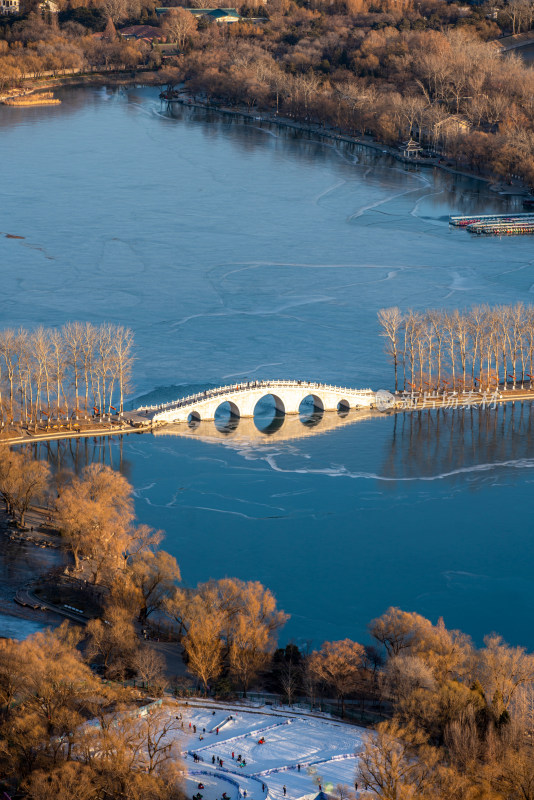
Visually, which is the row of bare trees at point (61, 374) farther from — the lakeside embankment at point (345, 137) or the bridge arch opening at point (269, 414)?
the lakeside embankment at point (345, 137)

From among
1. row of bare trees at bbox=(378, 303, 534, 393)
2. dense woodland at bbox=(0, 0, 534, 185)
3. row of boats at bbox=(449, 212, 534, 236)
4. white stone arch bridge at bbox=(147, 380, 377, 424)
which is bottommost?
white stone arch bridge at bbox=(147, 380, 377, 424)

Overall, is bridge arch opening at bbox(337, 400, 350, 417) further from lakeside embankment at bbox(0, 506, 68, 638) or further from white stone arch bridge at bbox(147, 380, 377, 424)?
lakeside embankment at bbox(0, 506, 68, 638)

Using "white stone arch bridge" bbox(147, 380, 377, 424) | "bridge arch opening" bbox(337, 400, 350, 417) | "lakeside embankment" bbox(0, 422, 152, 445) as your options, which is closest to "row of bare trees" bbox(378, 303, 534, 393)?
"bridge arch opening" bbox(337, 400, 350, 417)

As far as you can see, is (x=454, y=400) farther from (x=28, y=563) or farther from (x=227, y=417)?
(x=28, y=563)

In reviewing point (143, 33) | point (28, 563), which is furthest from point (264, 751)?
point (143, 33)

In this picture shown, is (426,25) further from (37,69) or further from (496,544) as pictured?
(496,544)

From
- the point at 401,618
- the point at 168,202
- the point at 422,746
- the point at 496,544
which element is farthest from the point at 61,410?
the point at 168,202
